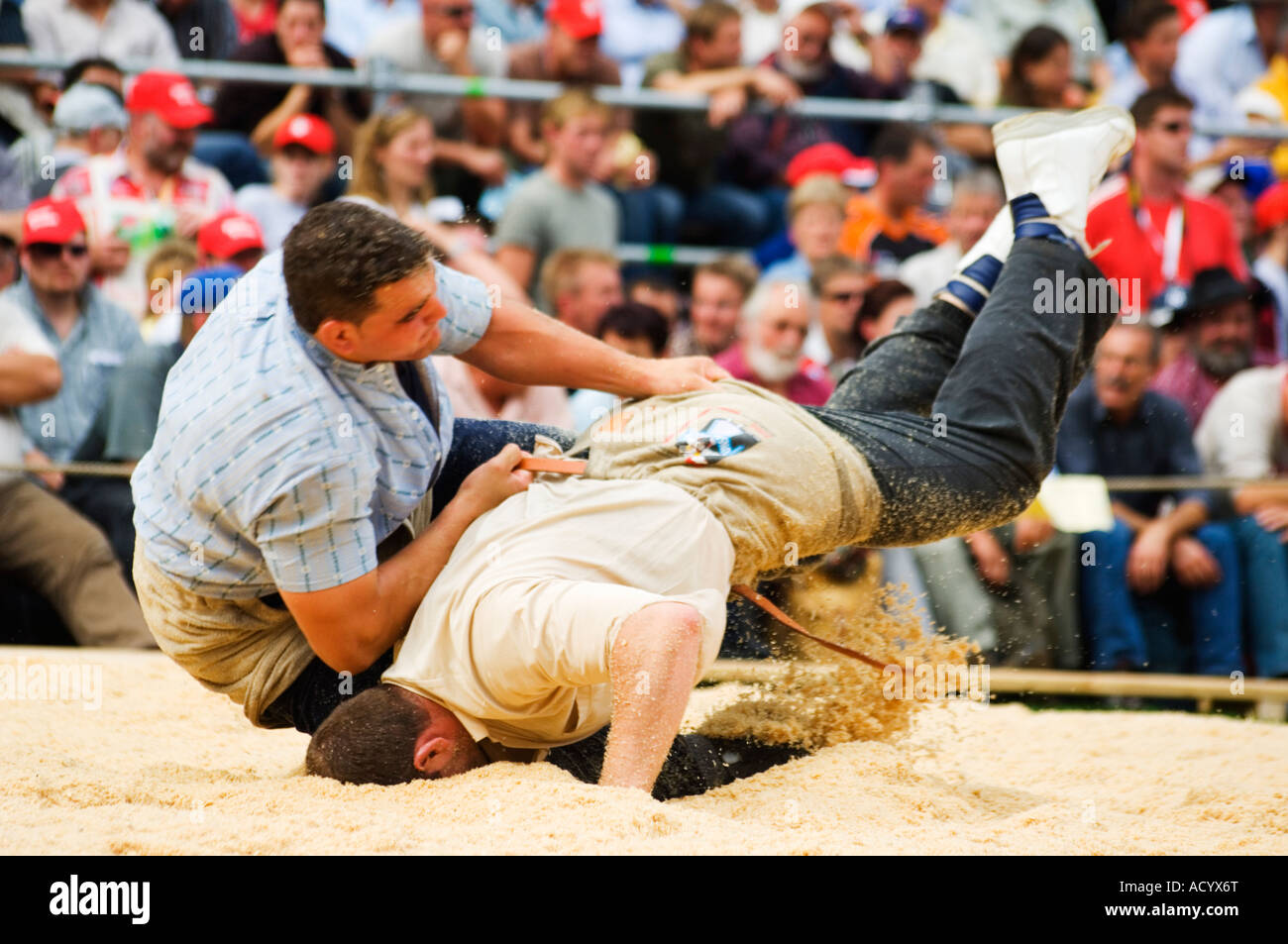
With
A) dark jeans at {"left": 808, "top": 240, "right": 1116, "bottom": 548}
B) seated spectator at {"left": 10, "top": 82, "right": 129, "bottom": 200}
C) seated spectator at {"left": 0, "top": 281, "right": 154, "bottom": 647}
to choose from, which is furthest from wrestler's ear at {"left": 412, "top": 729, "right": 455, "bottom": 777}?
seated spectator at {"left": 10, "top": 82, "right": 129, "bottom": 200}

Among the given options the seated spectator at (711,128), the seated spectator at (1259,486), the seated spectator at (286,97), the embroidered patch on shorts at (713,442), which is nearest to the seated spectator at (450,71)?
the seated spectator at (286,97)

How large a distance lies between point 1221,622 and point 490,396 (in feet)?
8.32

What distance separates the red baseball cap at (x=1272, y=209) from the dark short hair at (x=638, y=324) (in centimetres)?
328

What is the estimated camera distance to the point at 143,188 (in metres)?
5.40

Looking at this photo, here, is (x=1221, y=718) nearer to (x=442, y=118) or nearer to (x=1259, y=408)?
(x=1259, y=408)

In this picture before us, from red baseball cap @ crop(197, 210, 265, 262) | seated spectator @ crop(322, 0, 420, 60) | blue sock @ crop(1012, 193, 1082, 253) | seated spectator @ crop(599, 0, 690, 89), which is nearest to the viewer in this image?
blue sock @ crop(1012, 193, 1082, 253)

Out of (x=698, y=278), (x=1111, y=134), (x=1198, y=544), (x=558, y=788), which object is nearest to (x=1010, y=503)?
(x=1111, y=134)

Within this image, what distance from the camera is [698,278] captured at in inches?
219

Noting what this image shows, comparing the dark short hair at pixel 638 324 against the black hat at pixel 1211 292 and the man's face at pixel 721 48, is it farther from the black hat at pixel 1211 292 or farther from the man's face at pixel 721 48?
the black hat at pixel 1211 292

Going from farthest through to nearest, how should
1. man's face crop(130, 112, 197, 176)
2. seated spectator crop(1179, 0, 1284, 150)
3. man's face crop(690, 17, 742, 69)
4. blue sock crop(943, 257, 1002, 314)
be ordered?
seated spectator crop(1179, 0, 1284, 150) < man's face crop(690, 17, 742, 69) < man's face crop(130, 112, 197, 176) < blue sock crop(943, 257, 1002, 314)

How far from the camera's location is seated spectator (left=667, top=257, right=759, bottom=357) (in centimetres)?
548

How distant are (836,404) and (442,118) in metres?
3.12

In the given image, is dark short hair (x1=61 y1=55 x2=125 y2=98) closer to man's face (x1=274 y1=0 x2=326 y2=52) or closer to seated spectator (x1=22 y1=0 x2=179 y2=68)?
seated spectator (x1=22 y1=0 x2=179 y2=68)

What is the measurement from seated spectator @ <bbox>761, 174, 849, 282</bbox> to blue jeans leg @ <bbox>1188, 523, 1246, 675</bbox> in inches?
78.1
